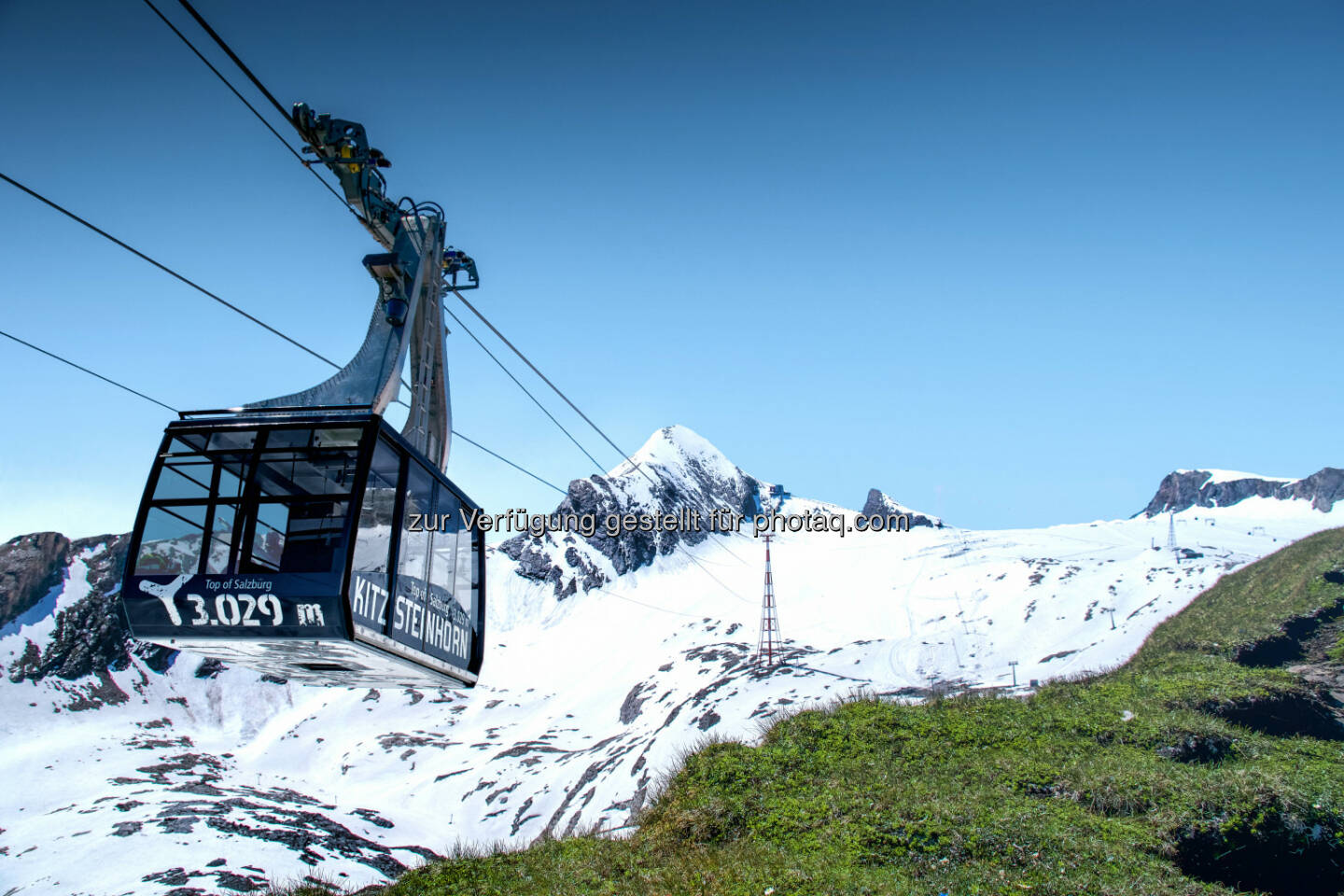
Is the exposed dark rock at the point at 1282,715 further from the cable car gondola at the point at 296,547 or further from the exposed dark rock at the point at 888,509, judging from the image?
the exposed dark rock at the point at 888,509

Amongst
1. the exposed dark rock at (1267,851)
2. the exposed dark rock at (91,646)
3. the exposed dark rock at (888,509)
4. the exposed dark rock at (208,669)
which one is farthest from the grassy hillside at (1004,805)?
the exposed dark rock at (888,509)

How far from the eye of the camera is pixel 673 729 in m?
34.9

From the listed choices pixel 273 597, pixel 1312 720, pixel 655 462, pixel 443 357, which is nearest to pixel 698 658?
pixel 1312 720

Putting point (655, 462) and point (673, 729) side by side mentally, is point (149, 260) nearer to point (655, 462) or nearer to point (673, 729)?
point (673, 729)

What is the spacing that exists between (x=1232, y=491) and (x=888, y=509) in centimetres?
6701

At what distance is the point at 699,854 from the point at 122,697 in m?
82.1

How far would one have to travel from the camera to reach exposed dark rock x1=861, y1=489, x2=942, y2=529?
149500mm

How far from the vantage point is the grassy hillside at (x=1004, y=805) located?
49.1ft

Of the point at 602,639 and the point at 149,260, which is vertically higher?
the point at 149,260

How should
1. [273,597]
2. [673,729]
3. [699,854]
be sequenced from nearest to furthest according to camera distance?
[273,597]
[699,854]
[673,729]

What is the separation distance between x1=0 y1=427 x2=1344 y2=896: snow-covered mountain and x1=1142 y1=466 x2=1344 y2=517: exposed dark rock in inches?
528

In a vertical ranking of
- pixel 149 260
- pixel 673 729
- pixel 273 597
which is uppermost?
pixel 149 260

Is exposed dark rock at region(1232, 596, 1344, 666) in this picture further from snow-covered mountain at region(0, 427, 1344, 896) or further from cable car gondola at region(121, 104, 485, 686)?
cable car gondola at region(121, 104, 485, 686)

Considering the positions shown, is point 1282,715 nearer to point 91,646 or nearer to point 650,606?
point 650,606
